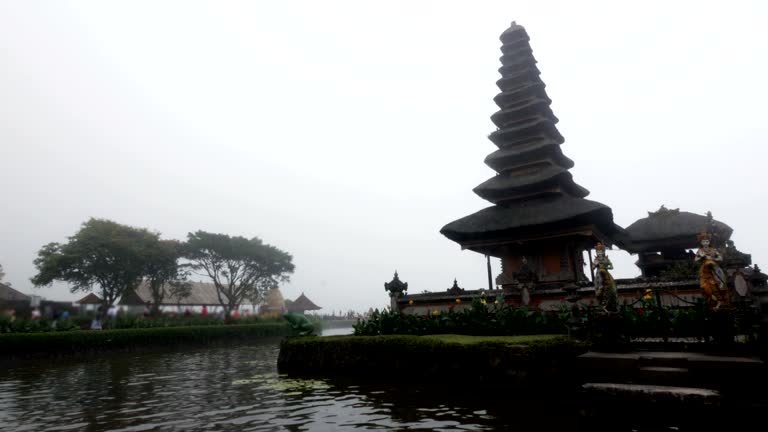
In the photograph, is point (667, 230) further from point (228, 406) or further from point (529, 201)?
point (228, 406)

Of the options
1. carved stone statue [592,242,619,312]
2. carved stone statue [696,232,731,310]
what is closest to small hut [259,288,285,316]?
carved stone statue [592,242,619,312]

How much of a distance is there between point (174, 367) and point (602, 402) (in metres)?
15.7

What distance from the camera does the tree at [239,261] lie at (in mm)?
48094

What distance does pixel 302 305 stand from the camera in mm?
62594

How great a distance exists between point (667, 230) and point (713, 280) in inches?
742

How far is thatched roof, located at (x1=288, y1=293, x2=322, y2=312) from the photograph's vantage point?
6234 cm

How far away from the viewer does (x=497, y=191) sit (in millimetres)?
23469

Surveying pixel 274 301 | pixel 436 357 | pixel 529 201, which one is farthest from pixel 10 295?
pixel 436 357

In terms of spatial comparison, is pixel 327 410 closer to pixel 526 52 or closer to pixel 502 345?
pixel 502 345

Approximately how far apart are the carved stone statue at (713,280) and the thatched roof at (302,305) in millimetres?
57625

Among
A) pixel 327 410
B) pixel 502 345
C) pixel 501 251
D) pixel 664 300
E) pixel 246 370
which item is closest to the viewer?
pixel 327 410

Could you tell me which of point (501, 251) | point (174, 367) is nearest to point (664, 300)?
point (501, 251)

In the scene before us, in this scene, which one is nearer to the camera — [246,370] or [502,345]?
[502,345]

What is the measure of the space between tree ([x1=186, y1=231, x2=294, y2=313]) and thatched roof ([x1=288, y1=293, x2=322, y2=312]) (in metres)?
7.97
